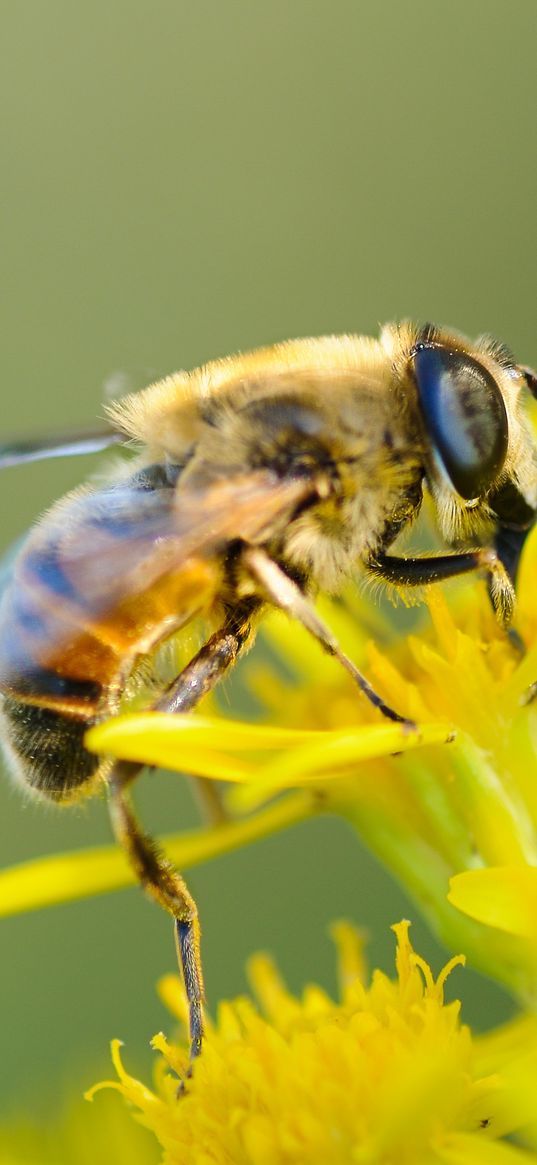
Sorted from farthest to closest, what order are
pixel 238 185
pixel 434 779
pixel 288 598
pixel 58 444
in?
pixel 238 185, pixel 58 444, pixel 434 779, pixel 288 598

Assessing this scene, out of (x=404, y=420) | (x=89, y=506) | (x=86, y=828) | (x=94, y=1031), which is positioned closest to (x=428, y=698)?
(x=404, y=420)

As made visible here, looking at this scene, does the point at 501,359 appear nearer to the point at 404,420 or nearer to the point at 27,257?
the point at 404,420

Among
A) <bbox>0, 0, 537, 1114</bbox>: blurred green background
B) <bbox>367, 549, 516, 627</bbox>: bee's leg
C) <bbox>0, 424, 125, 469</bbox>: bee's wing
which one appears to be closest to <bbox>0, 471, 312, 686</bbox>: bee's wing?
<bbox>367, 549, 516, 627</bbox>: bee's leg

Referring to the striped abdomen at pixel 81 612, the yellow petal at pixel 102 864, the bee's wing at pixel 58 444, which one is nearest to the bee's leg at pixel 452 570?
the striped abdomen at pixel 81 612

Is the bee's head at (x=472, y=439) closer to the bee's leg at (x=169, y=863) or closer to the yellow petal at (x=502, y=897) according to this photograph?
the bee's leg at (x=169, y=863)

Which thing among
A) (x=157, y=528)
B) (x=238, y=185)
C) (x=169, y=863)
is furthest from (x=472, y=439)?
(x=238, y=185)

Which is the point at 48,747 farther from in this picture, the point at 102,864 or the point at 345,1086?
the point at 345,1086
